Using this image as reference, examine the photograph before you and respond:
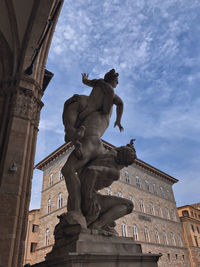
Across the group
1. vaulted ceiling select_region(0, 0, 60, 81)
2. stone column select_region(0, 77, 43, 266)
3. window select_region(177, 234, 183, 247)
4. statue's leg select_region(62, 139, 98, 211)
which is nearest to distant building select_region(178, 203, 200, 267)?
window select_region(177, 234, 183, 247)

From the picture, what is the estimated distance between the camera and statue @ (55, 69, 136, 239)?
2893 mm

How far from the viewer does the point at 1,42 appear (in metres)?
10.4

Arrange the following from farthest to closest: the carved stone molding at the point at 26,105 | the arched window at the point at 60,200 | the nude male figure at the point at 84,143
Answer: the arched window at the point at 60,200 → the carved stone molding at the point at 26,105 → the nude male figure at the point at 84,143

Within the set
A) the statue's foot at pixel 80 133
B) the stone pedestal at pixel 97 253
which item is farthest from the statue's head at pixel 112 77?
the stone pedestal at pixel 97 253

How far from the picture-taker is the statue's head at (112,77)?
12.5 ft

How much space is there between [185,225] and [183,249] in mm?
6416

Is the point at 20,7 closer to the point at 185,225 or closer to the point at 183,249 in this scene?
the point at 183,249

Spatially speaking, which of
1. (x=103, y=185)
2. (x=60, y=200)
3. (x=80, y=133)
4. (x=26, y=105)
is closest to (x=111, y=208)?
(x=103, y=185)

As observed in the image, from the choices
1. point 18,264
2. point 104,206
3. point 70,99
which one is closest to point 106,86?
point 70,99

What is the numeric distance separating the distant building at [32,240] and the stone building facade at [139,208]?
11.1 ft

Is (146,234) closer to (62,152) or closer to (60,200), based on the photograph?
(60,200)

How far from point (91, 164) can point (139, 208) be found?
32776 mm

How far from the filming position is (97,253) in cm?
233

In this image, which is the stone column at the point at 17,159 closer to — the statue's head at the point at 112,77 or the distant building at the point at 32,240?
the statue's head at the point at 112,77
